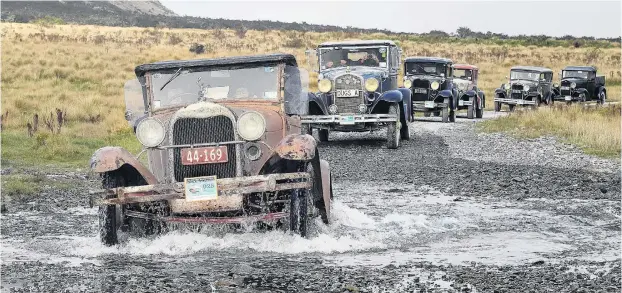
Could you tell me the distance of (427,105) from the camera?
2489 centimetres

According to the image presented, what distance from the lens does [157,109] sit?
8156mm

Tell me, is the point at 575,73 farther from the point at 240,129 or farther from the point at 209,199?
the point at 209,199

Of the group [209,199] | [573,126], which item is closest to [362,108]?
[573,126]

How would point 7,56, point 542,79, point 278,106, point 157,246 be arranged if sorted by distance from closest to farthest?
point 157,246 → point 278,106 → point 542,79 → point 7,56

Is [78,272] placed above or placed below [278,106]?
below

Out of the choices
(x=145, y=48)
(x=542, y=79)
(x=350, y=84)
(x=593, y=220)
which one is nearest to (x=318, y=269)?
(x=593, y=220)

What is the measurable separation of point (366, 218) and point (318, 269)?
255 centimetres

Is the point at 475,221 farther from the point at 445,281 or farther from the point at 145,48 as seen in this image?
the point at 145,48

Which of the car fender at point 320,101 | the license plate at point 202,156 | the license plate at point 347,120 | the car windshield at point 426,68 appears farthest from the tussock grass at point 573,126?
the license plate at point 202,156

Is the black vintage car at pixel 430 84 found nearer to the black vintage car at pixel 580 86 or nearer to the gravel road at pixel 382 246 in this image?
the black vintage car at pixel 580 86

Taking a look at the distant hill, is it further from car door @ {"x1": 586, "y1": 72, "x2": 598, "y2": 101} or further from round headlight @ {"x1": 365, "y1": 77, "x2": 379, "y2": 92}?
round headlight @ {"x1": 365, "y1": 77, "x2": 379, "y2": 92}

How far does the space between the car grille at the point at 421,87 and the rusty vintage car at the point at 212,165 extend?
17.7 metres

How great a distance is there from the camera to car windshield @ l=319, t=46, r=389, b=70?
17.2 meters

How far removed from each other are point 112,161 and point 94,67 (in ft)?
92.6
